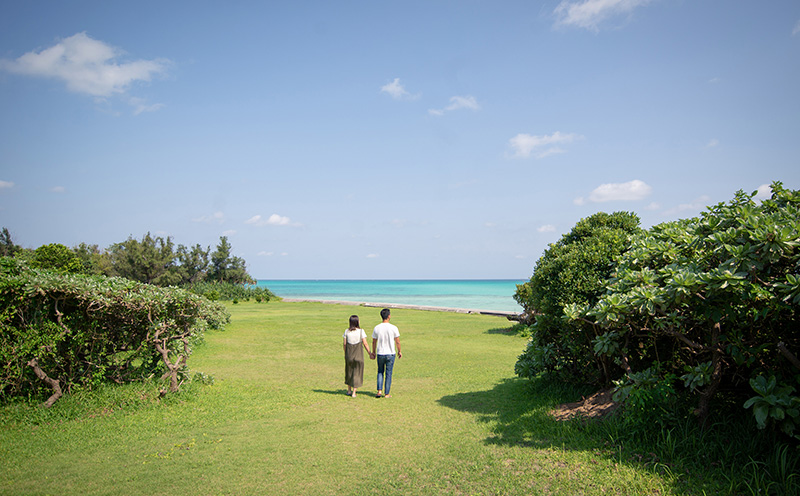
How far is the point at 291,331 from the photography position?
21.2m

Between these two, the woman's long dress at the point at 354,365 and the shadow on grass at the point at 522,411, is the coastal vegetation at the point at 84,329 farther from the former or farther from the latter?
the shadow on grass at the point at 522,411

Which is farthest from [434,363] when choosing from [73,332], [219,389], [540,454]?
[73,332]

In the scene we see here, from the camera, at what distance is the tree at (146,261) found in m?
51.5

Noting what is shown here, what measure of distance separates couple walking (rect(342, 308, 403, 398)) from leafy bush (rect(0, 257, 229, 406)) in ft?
10.4

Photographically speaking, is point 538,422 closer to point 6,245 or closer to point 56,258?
point 56,258

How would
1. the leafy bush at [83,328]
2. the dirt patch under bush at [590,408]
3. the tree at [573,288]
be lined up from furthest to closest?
the tree at [573,288] < the leafy bush at [83,328] < the dirt patch under bush at [590,408]

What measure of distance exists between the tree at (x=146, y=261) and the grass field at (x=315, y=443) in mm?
47495

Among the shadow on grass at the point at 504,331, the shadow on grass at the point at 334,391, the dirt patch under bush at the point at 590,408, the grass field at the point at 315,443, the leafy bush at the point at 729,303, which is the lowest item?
the shadow on grass at the point at 504,331

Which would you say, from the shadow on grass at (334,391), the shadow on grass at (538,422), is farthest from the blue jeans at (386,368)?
the shadow on grass at (538,422)

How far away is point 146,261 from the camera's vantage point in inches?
2030

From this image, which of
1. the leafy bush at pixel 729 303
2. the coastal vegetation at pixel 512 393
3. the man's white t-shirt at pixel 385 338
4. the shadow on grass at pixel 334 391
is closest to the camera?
the leafy bush at pixel 729 303

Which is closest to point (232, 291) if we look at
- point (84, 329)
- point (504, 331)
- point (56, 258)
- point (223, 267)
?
point (223, 267)

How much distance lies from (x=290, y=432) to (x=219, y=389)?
137 inches

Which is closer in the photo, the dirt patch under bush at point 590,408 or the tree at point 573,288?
the dirt patch under bush at point 590,408
